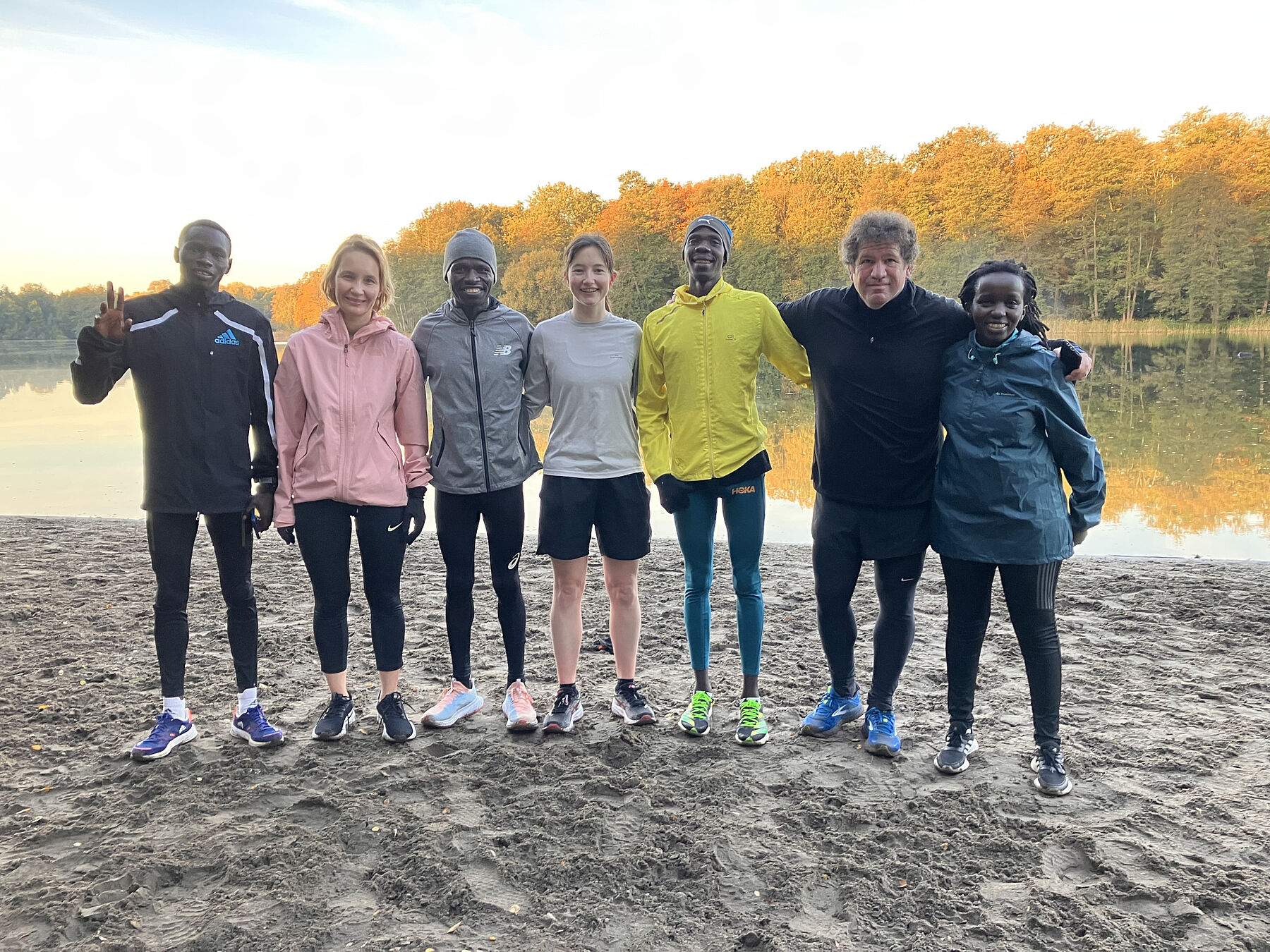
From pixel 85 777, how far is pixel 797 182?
41.1 m

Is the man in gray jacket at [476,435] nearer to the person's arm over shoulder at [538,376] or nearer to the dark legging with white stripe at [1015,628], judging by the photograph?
the person's arm over shoulder at [538,376]

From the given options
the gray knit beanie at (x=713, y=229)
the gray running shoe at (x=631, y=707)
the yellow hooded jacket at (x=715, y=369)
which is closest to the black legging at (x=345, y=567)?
the gray running shoe at (x=631, y=707)

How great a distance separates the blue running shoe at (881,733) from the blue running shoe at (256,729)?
2.35m

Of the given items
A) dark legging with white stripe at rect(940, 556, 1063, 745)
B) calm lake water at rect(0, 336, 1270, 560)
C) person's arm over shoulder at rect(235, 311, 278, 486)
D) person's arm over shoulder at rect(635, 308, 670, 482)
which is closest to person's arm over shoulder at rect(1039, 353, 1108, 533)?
dark legging with white stripe at rect(940, 556, 1063, 745)

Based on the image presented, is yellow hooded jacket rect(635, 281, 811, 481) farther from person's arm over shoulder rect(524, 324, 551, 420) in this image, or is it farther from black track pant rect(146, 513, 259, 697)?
black track pant rect(146, 513, 259, 697)

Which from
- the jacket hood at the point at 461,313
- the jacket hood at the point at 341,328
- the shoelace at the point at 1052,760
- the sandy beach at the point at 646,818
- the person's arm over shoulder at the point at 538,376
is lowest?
the sandy beach at the point at 646,818

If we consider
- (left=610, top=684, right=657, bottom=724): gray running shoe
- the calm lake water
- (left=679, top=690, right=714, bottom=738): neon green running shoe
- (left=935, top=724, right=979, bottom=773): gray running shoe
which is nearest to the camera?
(left=935, top=724, right=979, bottom=773): gray running shoe

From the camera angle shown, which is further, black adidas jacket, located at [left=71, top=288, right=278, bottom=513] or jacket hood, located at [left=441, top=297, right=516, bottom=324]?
jacket hood, located at [left=441, top=297, right=516, bottom=324]

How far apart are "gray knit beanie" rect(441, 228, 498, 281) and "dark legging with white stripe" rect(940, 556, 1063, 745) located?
2.17m

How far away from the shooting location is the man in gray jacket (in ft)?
10.7

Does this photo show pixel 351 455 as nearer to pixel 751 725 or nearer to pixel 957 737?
pixel 751 725

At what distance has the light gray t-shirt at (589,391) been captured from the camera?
3.23 meters

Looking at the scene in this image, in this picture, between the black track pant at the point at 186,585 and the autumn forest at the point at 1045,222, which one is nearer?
the black track pant at the point at 186,585

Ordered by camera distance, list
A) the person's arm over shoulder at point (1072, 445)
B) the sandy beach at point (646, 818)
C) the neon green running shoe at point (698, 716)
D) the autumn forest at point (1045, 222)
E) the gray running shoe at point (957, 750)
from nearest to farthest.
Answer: the sandy beach at point (646, 818)
the person's arm over shoulder at point (1072, 445)
the gray running shoe at point (957, 750)
the neon green running shoe at point (698, 716)
the autumn forest at point (1045, 222)
